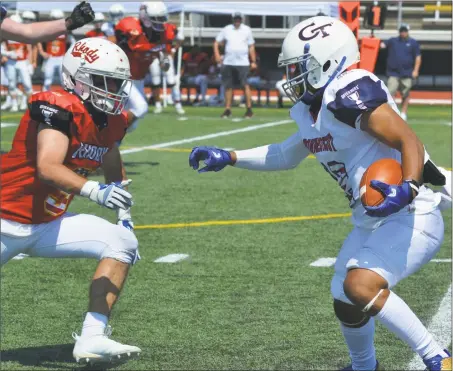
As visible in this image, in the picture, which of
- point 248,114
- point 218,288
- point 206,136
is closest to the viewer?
point 218,288

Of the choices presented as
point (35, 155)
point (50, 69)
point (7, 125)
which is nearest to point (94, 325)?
point (35, 155)

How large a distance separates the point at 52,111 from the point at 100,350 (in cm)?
111

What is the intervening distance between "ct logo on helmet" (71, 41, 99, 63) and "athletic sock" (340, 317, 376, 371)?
5.70 ft

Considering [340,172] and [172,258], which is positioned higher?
[340,172]

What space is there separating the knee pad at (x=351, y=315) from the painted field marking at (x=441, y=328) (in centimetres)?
48

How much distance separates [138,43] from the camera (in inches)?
421

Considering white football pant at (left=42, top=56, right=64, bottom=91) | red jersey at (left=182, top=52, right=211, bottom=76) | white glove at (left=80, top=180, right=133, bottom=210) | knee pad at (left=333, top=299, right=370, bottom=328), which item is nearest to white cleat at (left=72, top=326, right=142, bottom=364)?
white glove at (left=80, top=180, right=133, bottom=210)

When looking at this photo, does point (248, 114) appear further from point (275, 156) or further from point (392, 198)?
point (392, 198)

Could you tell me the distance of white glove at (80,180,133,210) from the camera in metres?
4.64

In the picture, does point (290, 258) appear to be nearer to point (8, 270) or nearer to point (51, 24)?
point (8, 270)

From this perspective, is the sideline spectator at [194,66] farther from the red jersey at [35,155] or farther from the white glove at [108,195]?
the white glove at [108,195]

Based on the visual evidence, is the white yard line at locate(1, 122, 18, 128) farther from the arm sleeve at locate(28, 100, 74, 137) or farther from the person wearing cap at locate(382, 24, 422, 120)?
the arm sleeve at locate(28, 100, 74, 137)

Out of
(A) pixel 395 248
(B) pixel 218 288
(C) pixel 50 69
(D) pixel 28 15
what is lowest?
(C) pixel 50 69

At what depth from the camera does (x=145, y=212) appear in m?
8.90
